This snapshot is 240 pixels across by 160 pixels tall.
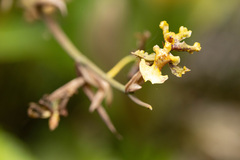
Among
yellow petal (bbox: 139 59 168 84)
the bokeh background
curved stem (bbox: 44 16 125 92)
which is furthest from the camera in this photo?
the bokeh background

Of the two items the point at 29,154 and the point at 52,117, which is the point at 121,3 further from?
the point at 52,117

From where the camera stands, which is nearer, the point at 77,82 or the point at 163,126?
the point at 77,82

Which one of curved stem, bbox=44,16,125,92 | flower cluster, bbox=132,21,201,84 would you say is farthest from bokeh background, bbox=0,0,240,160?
flower cluster, bbox=132,21,201,84

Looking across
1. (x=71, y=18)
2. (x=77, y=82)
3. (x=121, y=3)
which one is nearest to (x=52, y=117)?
(x=77, y=82)

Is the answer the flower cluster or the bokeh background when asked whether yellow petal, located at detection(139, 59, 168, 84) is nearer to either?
the flower cluster

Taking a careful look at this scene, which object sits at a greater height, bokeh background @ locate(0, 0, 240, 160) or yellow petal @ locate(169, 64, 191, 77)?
bokeh background @ locate(0, 0, 240, 160)

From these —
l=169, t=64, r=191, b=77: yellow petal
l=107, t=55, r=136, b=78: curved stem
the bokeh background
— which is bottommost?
l=169, t=64, r=191, b=77: yellow petal

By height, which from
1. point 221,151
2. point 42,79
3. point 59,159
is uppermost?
point 42,79
